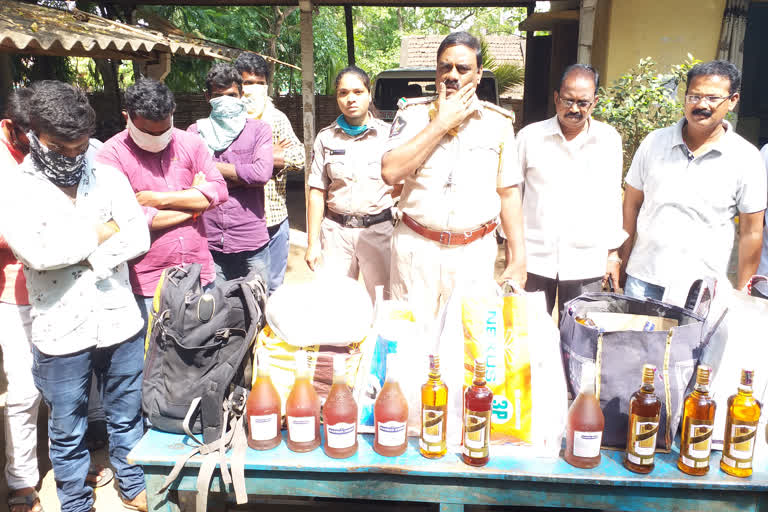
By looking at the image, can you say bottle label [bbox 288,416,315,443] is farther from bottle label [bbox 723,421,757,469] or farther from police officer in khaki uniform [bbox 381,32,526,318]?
bottle label [bbox 723,421,757,469]

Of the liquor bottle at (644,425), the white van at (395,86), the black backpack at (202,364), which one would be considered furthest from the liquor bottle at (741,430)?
the white van at (395,86)

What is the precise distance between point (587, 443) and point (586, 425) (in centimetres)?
6

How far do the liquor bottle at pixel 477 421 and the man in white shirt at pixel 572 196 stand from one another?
1.42 meters

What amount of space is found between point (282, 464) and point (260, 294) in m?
0.65

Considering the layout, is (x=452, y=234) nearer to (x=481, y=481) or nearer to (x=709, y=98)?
(x=481, y=481)

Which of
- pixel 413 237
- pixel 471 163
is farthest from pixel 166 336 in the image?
pixel 471 163

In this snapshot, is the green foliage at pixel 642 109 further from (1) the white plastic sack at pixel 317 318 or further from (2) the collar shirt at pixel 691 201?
(1) the white plastic sack at pixel 317 318

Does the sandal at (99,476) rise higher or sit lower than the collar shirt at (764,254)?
lower

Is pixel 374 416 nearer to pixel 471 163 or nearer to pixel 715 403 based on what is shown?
pixel 715 403

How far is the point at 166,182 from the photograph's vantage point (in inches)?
107

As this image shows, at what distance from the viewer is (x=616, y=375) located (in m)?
1.84

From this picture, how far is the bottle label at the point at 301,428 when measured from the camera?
1877 millimetres

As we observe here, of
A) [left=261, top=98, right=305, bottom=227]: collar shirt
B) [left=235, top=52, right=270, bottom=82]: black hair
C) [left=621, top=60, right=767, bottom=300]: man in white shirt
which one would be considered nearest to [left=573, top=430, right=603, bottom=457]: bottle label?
[left=621, top=60, right=767, bottom=300]: man in white shirt

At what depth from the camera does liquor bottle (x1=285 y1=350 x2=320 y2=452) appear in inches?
73.8
